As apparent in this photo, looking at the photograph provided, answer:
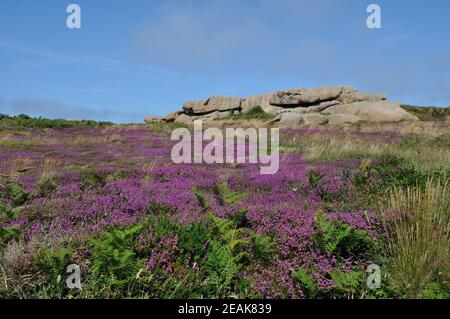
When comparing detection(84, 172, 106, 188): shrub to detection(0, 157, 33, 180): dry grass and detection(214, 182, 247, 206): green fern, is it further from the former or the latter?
detection(214, 182, 247, 206): green fern

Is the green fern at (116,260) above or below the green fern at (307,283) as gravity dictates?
above

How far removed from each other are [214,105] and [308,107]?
15.9 metres

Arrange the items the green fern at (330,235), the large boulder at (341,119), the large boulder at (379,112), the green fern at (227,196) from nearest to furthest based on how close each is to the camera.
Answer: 1. the green fern at (330,235)
2. the green fern at (227,196)
3. the large boulder at (341,119)
4. the large boulder at (379,112)

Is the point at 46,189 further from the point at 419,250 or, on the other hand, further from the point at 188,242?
the point at 419,250

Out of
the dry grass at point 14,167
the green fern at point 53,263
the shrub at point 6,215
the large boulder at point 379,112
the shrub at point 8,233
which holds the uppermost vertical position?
the large boulder at point 379,112

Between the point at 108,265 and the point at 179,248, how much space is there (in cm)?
83

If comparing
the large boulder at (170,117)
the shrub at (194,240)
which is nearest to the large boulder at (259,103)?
the large boulder at (170,117)

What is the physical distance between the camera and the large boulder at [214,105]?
216 feet

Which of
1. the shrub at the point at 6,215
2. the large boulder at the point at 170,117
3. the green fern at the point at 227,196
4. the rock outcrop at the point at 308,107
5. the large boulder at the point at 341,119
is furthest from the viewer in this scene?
the large boulder at the point at 170,117

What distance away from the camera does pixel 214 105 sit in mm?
66062

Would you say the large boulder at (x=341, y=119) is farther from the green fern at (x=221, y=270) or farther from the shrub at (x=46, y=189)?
the green fern at (x=221, y=270)

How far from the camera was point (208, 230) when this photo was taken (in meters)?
5.08

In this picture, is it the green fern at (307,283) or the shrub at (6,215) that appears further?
the shrub at (6,215)

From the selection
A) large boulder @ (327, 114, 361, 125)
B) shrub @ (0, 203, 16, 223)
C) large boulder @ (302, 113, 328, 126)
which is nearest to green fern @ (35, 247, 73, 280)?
shrub @ (0, 203, 16, 223)
